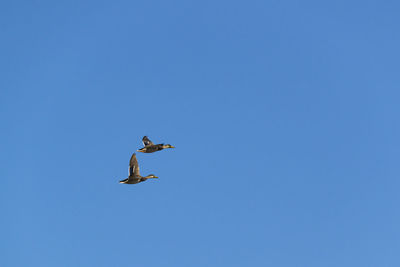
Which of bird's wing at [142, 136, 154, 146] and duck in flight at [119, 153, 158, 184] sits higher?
bird's wing at [142, 136, 154, 146]

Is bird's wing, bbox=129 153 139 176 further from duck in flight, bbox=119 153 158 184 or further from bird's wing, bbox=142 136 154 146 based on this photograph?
bird's wing, bbox=142 136 154 146

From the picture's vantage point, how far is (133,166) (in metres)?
103

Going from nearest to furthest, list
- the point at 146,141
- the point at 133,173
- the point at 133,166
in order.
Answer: the point at 133,173
the point at 133,166
the point at 146,141

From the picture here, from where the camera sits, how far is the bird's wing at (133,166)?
103 metres

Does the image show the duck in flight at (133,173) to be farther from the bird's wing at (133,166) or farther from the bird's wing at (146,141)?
the bird's wing at (146,141)

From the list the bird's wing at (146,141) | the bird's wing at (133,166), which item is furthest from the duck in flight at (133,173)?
the bird's wing at (146,141)

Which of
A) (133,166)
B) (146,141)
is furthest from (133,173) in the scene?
(146,141)

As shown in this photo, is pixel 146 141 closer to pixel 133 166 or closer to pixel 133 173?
pixel 133 166

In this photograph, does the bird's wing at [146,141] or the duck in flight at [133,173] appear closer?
the duck in flight at [133,173]

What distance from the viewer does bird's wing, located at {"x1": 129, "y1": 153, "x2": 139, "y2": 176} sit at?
103 metres

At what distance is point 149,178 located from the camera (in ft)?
355

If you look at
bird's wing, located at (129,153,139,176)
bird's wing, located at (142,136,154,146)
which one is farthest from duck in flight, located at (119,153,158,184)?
bird's wing, located at (142,136,154,146)

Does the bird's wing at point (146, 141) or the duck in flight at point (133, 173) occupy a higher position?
the bird's wing at point (146, 141)

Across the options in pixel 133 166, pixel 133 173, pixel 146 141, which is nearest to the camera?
pixel 133 173
